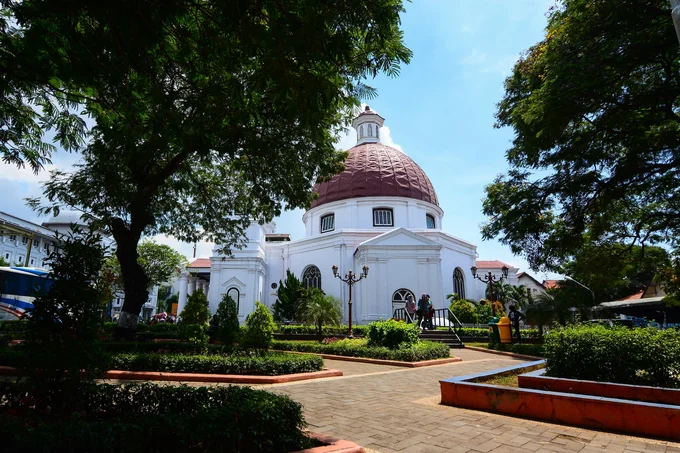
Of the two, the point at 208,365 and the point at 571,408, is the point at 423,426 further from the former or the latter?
the point at 208,365

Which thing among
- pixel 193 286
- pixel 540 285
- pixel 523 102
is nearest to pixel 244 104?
pixel 523 102

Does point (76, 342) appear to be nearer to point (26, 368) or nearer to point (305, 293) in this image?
point (26, 368)

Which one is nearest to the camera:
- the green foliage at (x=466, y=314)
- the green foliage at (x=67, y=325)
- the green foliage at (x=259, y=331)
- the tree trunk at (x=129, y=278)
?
the green foliage at (x=67, y=325)

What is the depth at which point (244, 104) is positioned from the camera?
6672 mm

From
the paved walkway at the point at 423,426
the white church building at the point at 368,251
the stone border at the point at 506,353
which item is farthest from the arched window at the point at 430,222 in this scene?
the paved walkway at the point at 423,426

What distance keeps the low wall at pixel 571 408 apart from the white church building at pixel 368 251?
66.0 ft

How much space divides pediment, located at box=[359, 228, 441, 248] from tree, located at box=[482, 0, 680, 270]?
1250 cm

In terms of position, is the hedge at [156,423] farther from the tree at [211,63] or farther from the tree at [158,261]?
the tree at [158,261]

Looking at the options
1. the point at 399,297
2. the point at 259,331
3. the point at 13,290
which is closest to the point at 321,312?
the point at 399,297

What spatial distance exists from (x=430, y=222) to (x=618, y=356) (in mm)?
27980

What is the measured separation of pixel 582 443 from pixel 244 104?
6545mm

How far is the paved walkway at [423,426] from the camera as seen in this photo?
412cm

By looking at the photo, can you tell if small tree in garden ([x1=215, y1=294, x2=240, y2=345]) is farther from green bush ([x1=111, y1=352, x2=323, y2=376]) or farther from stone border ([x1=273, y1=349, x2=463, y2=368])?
green bush ([x1=111, y1=352, x2=323, y2=376])

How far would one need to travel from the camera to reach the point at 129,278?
1259 centimetres
